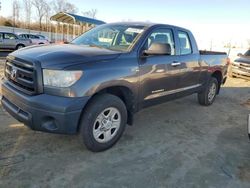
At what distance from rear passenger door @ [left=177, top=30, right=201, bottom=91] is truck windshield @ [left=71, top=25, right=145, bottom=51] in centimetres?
112

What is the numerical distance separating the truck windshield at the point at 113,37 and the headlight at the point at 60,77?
110 centimetres

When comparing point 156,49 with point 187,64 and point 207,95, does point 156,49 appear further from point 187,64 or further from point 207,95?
Result: point 207,95

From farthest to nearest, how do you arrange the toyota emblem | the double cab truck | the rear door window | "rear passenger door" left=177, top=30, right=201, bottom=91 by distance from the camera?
the rear door window < "rear passenger door" left=177, top=30, right=201, bottom=91 < the toyota emblem < the double cab truck

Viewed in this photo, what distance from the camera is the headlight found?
318 cm

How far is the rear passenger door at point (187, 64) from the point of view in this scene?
5.12 meters

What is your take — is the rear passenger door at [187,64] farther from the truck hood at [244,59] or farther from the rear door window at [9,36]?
the rear door window at [9,36]

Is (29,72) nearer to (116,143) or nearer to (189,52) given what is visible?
(116,143)

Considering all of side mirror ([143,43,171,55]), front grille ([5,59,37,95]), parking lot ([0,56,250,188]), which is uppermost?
side mirror ([143,43,171,55])

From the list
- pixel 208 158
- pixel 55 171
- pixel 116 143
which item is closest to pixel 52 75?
pixel 55 171

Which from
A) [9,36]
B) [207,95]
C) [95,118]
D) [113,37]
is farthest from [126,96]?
[9,36]

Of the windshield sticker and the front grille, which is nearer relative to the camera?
the front grille

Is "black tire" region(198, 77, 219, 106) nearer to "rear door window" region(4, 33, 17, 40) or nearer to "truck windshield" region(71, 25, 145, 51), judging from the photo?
"truck windshield" region(71, 25, 145, 51)

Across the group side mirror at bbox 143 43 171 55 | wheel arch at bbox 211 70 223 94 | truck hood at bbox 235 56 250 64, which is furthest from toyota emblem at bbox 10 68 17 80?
truck hood at bbox 235 56 250 64

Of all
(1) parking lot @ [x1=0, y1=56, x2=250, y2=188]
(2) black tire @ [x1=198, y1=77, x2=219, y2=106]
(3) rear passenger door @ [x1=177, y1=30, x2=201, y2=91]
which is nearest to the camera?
(1) parking lot @ [x1=0, y1=56, x2=250, y2=188]
